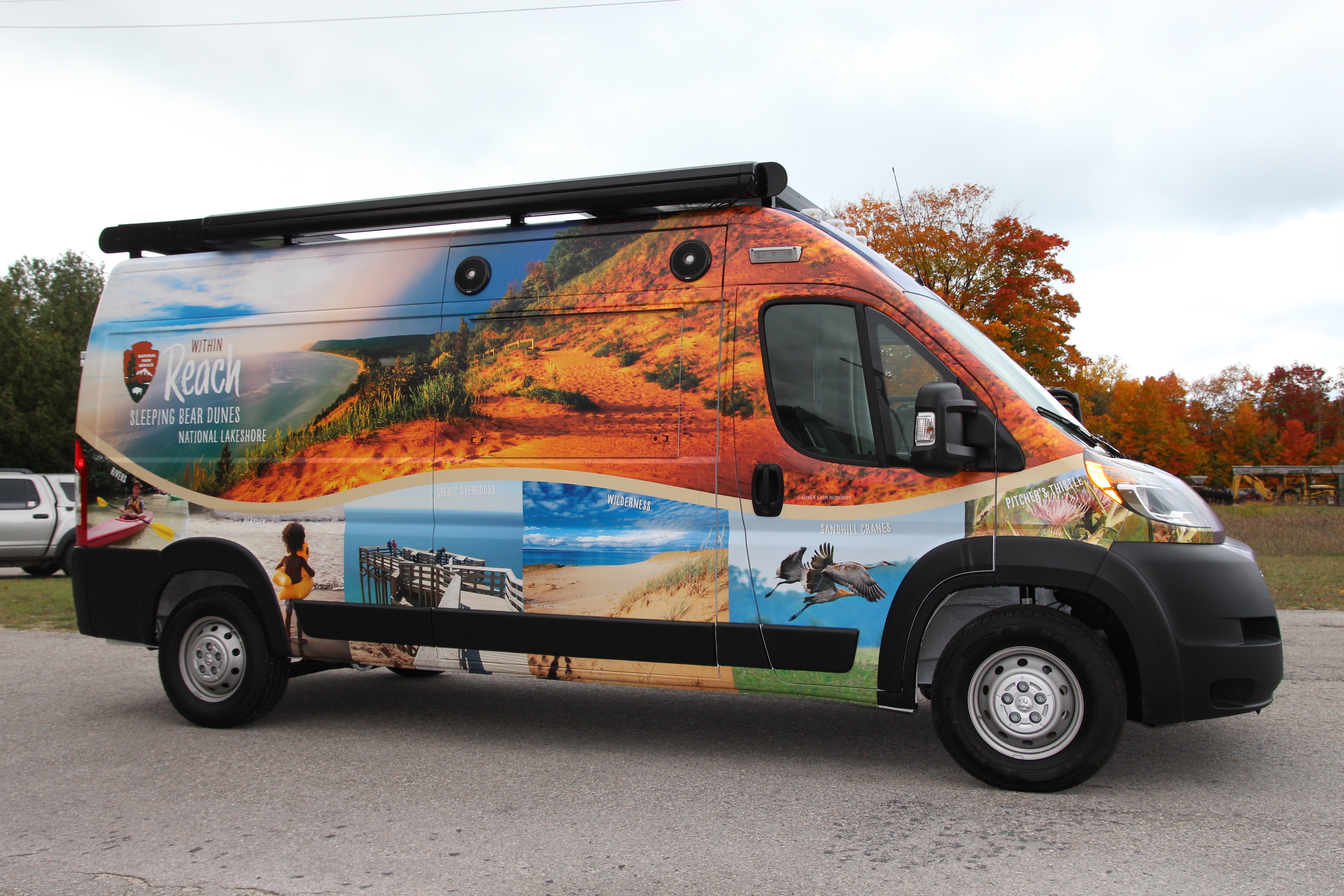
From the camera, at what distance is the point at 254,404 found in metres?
6.25

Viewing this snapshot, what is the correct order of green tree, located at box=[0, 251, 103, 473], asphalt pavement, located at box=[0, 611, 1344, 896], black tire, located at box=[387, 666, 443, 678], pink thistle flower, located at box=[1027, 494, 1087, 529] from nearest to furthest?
asphalt pavement, located at box=[0, 611, 1344, 896] → pink thistle flower, located at box=[1027, 494, 1087, 529] → black tire, located at box=[387, 666, 443, 678] → green tree, located at box=[0, 251, 103, 473]

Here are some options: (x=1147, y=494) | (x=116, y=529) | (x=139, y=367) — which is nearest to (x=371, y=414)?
(x=139, y=367)

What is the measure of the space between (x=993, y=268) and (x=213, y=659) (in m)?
23.7

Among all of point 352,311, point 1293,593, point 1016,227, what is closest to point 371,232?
point 352,311

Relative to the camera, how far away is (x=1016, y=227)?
26188mm

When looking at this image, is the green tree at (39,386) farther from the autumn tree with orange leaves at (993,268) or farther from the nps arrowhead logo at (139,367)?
the nps arrowhead logo at (139,367)

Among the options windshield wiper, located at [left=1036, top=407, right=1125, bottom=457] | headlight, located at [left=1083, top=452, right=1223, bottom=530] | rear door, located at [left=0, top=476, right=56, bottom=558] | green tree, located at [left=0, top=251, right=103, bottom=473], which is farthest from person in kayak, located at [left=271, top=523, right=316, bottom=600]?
green tree, located at [left=0, top=251, right=103, bottom=473]

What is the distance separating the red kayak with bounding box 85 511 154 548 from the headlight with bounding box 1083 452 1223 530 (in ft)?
17.6

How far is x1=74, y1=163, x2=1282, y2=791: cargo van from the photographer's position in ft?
15.4

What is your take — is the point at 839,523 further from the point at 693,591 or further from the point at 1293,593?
the point at 1293,593

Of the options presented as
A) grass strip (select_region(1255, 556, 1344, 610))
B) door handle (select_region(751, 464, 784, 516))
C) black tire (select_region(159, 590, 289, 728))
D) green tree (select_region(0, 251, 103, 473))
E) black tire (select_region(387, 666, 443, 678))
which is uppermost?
green tree (select_region(0, 251, 103, 473))

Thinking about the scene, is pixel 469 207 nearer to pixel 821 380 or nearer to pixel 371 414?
pixel 371 414

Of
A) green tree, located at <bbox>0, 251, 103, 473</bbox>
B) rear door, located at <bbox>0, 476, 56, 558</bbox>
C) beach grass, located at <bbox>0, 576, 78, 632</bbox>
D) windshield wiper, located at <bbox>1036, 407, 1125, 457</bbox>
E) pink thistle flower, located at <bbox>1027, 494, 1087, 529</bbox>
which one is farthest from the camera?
green tree, located at <bbox>0, 251, 103, 473</bbox>

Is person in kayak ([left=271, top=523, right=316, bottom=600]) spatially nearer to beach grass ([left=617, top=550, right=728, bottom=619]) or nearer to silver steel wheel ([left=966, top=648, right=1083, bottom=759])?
beach grass ([left=617, top=550, right=728, bottom=619])
